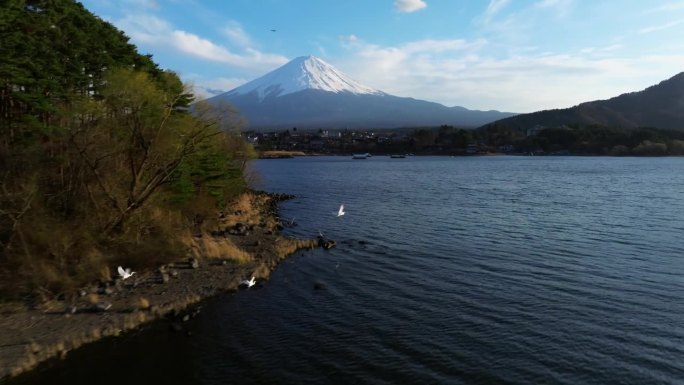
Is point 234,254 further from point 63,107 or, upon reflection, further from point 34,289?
point 63,107

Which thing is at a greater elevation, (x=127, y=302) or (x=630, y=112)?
(x=630, y=112)

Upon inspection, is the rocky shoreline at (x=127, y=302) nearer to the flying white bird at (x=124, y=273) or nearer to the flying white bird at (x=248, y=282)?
the flying white bird at (x=124, y=273)

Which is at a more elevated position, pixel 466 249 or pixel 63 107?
pixel 63 107

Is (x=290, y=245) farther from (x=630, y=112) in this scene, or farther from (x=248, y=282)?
(x=630, y=112)

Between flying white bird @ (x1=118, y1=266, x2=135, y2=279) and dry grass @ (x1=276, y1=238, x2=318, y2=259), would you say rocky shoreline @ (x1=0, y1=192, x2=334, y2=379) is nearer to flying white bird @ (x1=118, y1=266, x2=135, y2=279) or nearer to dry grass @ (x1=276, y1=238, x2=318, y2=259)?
dry grass @ (x1=276, y1=238, x2=318, y2=259)

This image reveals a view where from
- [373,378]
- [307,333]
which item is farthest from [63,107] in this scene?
[373,378]

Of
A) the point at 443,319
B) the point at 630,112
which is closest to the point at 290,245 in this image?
the point at 443,319

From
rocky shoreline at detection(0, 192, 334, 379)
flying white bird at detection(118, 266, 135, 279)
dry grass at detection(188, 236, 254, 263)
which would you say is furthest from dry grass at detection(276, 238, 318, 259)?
flying white bird at detection(118, 266, 135, 279)
